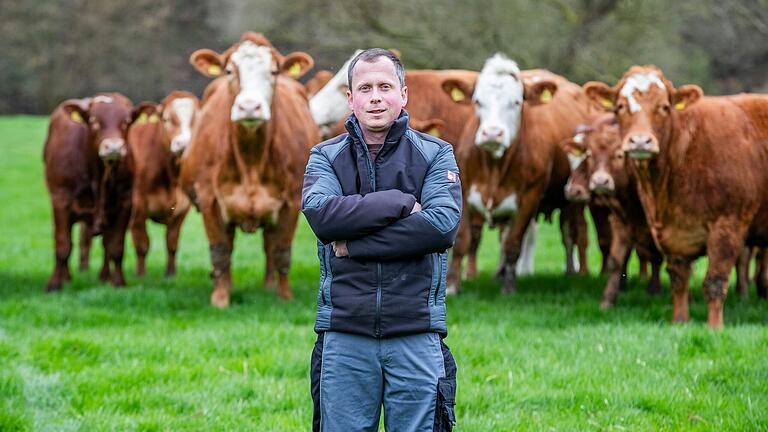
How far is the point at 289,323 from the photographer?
7.70 meters

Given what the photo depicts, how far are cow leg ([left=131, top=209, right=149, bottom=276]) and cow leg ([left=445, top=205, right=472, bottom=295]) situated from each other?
368 cm

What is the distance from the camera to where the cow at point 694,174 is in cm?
748

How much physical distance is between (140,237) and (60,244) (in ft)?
4.85

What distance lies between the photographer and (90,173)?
399 inches

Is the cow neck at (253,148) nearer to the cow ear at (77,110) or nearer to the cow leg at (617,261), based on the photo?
the cow ear at (77,110)

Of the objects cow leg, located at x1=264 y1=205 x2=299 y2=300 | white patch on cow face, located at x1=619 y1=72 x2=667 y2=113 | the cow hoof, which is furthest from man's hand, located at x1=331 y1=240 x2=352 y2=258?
cow leg, located at x1=264 y1=205 x2=299 y2=300

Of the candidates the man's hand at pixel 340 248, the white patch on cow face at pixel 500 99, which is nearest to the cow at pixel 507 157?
the white patch on cow face at pixel 500 99

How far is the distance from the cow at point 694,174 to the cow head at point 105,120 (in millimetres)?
4948

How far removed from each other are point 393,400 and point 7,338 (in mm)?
4237

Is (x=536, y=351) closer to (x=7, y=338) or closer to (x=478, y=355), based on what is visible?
(x=478, y=355)

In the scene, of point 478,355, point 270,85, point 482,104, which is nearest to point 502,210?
point 482,104

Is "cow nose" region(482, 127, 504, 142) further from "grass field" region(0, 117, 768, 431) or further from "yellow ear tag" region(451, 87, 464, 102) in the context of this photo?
"grass field" region(0, 117, 768, 431)

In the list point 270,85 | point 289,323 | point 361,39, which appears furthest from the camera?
point 361,39

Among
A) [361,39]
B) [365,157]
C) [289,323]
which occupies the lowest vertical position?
[289,323]
